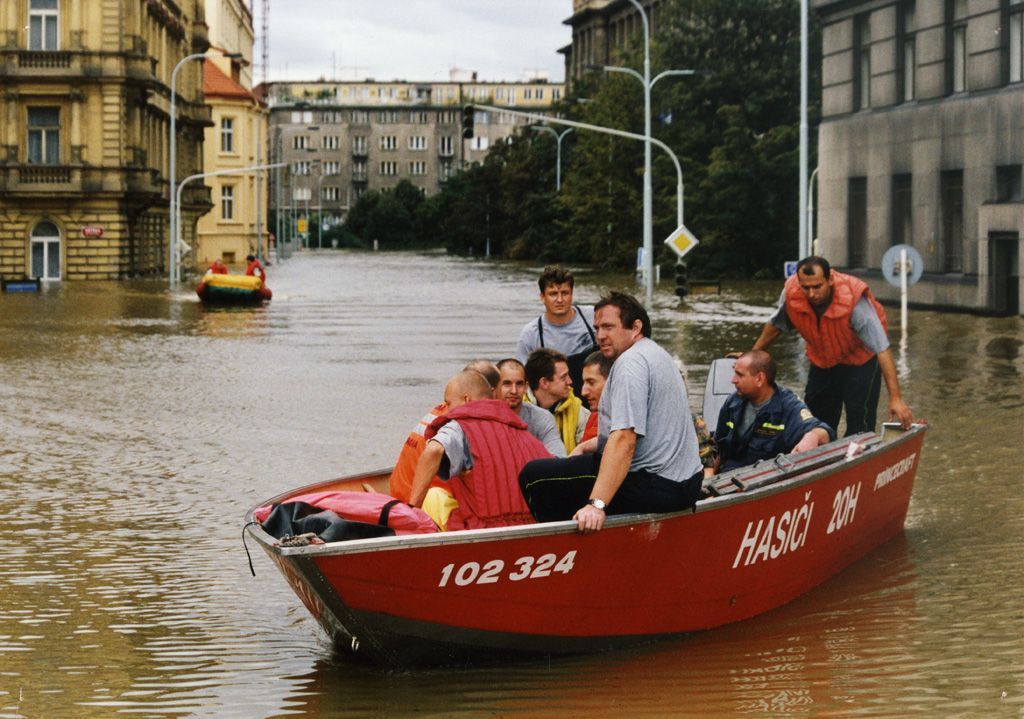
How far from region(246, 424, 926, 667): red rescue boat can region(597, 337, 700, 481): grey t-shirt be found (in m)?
0.23

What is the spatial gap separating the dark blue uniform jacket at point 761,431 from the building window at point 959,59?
102 feet

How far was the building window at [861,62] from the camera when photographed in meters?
44.4

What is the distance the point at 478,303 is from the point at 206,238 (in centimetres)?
6385

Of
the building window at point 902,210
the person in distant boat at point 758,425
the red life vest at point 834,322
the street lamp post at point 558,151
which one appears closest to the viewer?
the person in distant boat at point 758,425

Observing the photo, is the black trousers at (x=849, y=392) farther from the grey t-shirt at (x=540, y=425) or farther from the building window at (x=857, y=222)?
the building window at (x=857, y=222)

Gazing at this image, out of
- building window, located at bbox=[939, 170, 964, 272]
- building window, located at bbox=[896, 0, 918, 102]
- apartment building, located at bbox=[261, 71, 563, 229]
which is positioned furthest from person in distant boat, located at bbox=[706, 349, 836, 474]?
apartment building, located at bbox=[261, 71, 563, 229]

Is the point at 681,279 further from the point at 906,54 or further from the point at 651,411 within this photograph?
the point at 651,411

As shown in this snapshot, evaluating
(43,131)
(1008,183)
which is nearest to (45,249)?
(43,131)

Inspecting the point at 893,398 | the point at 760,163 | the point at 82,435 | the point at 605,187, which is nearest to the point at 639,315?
the point at 893,398

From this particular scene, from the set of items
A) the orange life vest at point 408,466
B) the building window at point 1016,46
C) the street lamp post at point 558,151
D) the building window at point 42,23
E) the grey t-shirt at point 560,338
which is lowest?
the orange life vest at point 408,466

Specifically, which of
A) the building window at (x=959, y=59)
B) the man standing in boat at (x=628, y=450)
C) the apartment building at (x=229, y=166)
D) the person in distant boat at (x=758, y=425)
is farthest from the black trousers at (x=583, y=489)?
the apartment building at (x=229, y=166)

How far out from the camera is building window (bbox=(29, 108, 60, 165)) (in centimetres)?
6712

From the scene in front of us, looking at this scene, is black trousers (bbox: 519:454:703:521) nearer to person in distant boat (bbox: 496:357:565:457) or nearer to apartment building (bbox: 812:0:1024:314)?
person in distant boat (bbox: 496:357:565:457)

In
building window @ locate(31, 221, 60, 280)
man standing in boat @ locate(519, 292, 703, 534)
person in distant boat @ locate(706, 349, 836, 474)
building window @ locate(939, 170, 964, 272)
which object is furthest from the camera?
building window @ locate(31, 221, 60, 280)
